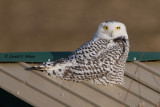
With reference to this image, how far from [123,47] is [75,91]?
105 centimetres

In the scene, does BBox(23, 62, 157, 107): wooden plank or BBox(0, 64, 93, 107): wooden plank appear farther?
BBox(23, 62, 157, 107): wooden plank

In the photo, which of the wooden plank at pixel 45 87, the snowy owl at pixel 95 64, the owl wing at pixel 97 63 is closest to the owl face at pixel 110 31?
the snowy owl at pixel 95 64

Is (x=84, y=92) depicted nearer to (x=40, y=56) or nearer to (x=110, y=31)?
(x=110, y=31)

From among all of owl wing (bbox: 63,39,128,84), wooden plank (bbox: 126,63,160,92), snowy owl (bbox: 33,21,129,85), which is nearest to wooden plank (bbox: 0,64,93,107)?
snowy owl (bbox: 33,21,129,85)

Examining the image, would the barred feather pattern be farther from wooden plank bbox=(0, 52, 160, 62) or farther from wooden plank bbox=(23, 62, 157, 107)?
wooden plank bbox=(0, 52, 160, 62)

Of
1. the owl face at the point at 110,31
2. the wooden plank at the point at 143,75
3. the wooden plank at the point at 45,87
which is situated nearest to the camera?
the wooden plank at the point at 45,87

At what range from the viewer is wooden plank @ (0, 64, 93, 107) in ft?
35.5

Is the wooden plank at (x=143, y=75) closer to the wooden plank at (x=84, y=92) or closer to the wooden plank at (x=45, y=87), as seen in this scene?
the wooden plank at (x=84, y=92)

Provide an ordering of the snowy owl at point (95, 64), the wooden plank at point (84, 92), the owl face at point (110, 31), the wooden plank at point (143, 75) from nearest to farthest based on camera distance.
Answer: the wooden plank at point (84, 92) → the snowy owl at point (95, 64) → the owl face at point (110, 31) → the wooden plank at point (143, 75)

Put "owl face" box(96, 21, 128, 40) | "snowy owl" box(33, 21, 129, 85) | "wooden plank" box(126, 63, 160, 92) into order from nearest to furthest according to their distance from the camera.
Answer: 1. "snowy owl" box(33, 21, 129, 85)
2. "owl face" box(96, 21, 128, 40)
3. "wooden plank" box(126, 63, 160, 92)

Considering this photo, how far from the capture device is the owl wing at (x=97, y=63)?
37.4 feet

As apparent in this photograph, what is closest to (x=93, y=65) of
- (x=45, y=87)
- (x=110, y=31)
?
(x=110, y=31)

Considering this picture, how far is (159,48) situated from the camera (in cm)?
1980

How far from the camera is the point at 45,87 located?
36.4 feet
